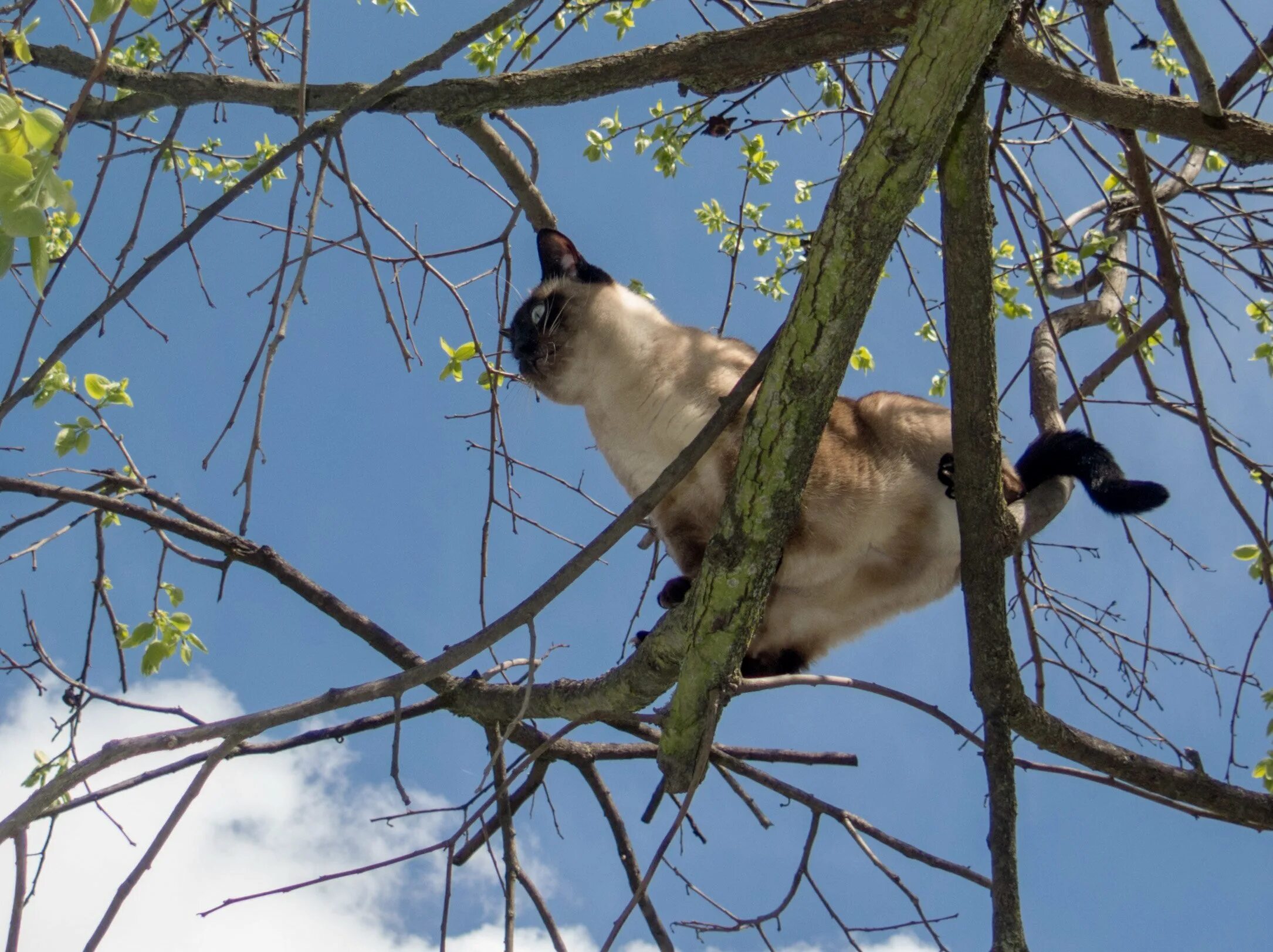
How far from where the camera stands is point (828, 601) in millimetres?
3512

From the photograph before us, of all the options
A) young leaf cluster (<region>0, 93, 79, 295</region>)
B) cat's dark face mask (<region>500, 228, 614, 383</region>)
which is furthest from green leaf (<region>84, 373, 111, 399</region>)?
young leaf cluster (<region>0, 93, 79, 295</region>)

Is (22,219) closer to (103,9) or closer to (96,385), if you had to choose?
(103,9)

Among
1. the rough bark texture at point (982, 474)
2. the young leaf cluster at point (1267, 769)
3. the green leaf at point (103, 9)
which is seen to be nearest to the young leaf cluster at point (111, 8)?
the green leaf at point (103, 9)

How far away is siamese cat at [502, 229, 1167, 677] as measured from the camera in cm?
324

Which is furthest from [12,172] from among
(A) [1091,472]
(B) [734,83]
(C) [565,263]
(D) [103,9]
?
(C) [565,263]

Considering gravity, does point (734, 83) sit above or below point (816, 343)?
above

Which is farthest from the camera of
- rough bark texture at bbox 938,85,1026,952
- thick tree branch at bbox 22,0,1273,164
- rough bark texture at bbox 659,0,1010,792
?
thick tree branch at bbox 22,0,1273,164

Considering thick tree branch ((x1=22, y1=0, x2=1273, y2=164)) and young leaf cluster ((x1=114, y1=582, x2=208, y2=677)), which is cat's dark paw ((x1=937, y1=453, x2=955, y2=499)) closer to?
thick tree branch ((x1=22, y1=0, x2=1273, y2=164))

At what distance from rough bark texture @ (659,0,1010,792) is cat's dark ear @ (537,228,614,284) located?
222 centimetres

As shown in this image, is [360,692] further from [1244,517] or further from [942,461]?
[1244,517]

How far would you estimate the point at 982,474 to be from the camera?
8.91ft

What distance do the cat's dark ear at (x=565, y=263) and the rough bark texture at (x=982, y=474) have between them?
1.94m

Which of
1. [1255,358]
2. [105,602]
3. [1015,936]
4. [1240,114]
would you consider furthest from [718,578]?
[1255,358]

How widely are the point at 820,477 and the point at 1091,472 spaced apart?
895 millimetres
